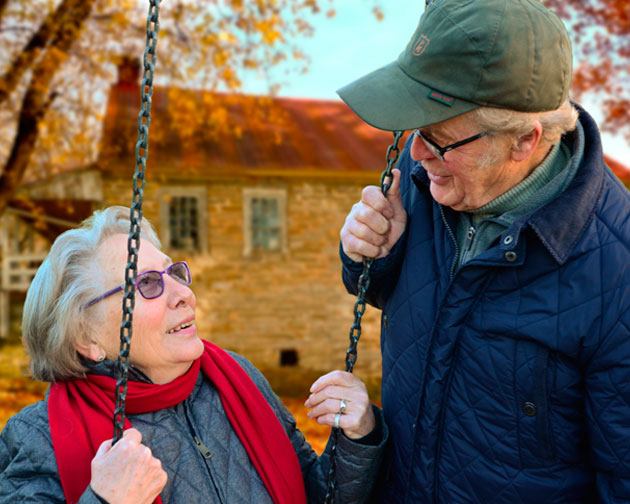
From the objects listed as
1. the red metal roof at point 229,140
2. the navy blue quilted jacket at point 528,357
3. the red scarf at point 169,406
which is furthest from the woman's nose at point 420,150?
the red metal roof at point 229,140

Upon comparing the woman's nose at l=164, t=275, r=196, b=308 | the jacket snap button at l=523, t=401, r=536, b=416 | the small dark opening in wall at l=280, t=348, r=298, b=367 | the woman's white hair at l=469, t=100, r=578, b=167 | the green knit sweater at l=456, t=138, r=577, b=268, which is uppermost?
the woman's white hair at l=469, t=100, r=578, b=167

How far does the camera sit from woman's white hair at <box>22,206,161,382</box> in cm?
188

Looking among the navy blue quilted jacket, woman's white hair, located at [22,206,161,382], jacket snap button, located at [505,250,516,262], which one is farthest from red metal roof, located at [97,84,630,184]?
jacket snap button, located at [505,250,516,262]

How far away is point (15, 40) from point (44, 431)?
9.37 metres

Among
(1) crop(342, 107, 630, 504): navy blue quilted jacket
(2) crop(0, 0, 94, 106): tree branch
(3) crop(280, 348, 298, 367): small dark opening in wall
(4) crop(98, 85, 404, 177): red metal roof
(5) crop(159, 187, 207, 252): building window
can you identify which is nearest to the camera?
(1) crop(342, 107, 630, 504): navy blue quilted jacket

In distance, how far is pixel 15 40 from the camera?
30.3 ft

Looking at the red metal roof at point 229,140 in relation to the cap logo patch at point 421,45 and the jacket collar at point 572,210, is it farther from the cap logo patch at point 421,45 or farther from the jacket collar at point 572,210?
the jacket collar at point 572,210

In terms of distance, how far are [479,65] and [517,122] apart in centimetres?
19

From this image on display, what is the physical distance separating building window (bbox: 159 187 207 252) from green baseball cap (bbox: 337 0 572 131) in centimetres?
1072

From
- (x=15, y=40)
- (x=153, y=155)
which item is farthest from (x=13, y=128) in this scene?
(x=153, y=155)

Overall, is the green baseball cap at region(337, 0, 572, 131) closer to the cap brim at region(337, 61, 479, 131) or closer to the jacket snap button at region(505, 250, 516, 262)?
the cap brim at region(337, 61, 479, 131)

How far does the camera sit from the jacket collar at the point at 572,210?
4.99 feet

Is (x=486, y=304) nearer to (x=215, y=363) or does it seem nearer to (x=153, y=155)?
(x=215, y=363)

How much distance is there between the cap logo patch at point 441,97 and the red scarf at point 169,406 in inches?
48.7
